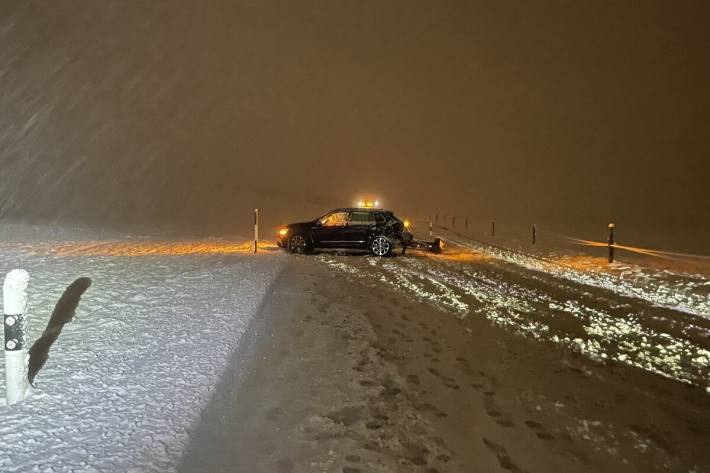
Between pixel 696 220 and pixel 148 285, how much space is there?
50.8 meters

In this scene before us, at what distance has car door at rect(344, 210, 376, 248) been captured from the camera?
53.6 ft

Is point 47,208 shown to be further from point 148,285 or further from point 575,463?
point 575,463

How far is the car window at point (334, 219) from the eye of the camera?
16578 mm

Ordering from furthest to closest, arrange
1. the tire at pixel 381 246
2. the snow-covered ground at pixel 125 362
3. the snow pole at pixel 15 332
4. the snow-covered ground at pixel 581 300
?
the tire at pixel 381 246
the snow-covered ground at pixel 581 300
the snow pole at pixel 15 332
the snow-covered ground at pixel 125 362

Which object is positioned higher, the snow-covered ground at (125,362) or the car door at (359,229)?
the car door at (359,229)

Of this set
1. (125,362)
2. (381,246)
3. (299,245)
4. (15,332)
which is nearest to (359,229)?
(381,246)

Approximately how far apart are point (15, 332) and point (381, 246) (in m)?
12.5

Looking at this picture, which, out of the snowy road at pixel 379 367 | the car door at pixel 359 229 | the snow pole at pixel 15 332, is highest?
the car door at pixel 359 229

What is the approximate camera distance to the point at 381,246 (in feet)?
53.0

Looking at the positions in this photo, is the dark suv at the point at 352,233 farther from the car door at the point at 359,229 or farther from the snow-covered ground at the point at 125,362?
the snow-covered ground at the point at 125,362

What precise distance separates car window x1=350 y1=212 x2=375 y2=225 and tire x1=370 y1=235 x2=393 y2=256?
601 millimetres

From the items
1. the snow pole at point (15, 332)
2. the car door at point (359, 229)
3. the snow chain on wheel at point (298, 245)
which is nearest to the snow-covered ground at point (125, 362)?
the snow pole at point (15, 332)

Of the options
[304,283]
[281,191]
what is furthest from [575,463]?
[281,191]

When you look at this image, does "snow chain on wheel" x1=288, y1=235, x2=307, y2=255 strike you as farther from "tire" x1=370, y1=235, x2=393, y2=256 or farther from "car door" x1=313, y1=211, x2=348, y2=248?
"tire" x1=370, y1=235, x2=393, y2=256
